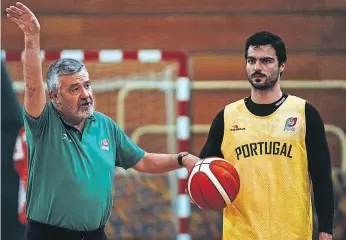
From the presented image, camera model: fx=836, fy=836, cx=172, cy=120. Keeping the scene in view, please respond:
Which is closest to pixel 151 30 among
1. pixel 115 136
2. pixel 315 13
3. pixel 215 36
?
pixel 215 36

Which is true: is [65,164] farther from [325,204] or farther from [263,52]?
[325,204]

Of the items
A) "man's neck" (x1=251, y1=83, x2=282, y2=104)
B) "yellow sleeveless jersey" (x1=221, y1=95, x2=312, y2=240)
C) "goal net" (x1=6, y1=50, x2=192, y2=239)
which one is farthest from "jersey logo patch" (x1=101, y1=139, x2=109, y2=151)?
"goal net" (x1=6, y1=50, x2=192, y2=239)

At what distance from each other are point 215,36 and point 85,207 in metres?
3.59

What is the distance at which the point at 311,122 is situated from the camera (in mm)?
3984

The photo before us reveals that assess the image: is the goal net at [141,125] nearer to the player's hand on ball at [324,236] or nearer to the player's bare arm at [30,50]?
the player's hand on ball at [324,236]

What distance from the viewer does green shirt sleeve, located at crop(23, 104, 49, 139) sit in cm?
378

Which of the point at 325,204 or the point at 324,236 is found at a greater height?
the point at 325,204

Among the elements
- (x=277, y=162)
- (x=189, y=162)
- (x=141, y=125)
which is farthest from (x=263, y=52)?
(x=141, y=125)

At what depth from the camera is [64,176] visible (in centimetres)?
381

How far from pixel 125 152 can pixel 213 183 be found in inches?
18.9

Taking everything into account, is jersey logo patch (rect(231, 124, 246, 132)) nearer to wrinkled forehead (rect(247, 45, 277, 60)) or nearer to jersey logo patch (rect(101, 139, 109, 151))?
wrinkled forehead (rect(247, 45, 277, 60))

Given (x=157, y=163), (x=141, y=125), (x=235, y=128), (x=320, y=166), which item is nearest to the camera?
(x=320, y=166)

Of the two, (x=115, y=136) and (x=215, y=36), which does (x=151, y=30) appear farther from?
(x=115, y=136)

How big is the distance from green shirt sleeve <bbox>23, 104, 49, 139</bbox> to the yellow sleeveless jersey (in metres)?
0.92
